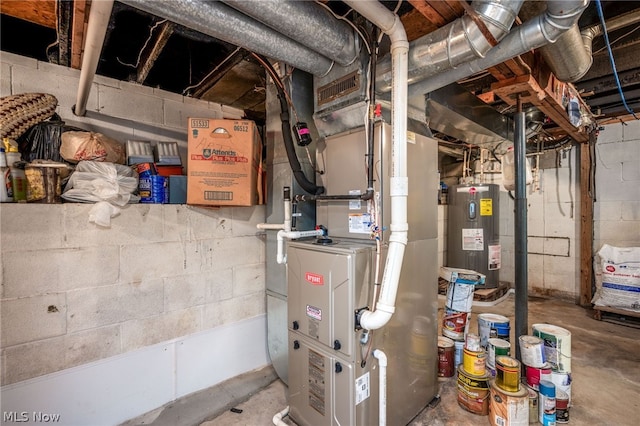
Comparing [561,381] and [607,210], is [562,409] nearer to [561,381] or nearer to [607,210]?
[561,381]

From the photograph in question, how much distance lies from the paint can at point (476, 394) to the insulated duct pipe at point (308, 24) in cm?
213

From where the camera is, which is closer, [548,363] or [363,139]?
[363,139]

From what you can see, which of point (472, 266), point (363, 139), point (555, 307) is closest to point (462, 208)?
point (472, 266)

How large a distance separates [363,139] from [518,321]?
182 centimetres

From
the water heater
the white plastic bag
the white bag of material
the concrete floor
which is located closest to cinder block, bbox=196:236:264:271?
the white plastic bag

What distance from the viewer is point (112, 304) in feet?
5.98

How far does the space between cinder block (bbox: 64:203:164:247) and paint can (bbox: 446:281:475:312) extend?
2328mm

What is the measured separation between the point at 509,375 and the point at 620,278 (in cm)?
268

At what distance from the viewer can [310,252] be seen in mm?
1604

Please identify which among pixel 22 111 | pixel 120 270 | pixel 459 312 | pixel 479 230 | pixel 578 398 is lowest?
pixel 578 398

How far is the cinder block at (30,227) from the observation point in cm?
152

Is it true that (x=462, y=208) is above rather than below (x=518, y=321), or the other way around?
above

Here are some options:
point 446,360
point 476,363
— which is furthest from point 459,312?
point 476,363

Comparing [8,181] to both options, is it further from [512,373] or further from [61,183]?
[512,373]
